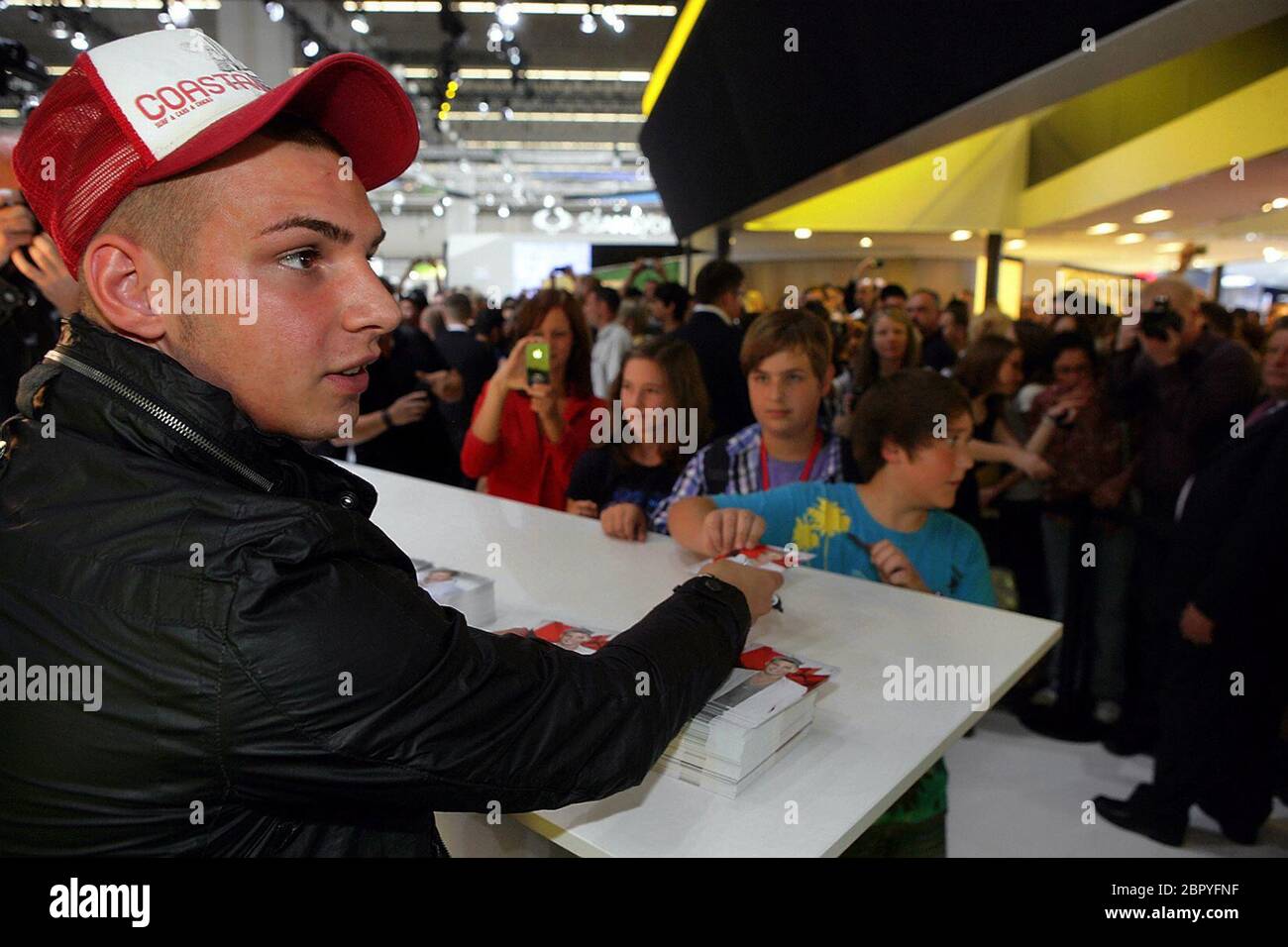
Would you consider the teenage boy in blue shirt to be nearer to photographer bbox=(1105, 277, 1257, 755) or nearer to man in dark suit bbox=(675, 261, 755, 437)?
photographer bbox=(1105, 277, 1257, 755)

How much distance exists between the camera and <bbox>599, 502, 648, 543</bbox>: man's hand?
6.75 ft

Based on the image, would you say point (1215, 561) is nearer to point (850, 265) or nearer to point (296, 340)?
point (296, 340)

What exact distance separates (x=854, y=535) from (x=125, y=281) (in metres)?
1.61

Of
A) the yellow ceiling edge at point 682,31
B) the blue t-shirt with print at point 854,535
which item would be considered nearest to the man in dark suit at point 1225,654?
the blue t-shirt with print at point 854,535

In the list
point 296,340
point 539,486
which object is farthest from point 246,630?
point 539,486

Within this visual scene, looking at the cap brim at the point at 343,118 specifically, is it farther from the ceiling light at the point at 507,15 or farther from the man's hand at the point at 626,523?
the ceiling light at the point at 507,15

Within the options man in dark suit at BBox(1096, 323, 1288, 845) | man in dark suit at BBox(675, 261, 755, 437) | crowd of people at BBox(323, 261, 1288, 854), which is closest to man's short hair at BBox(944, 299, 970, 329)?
crowd of people at BBox(323, 261, 1288, 854)

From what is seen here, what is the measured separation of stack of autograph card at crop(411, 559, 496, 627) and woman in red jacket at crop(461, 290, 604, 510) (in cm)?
136

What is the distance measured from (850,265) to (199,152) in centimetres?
1426

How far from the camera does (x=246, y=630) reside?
708 mm

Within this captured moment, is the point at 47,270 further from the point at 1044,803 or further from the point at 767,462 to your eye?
the point at 1044,803

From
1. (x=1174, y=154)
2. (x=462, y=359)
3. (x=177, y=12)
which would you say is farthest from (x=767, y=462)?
(x=177, y=12)

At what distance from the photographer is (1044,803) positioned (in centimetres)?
301
